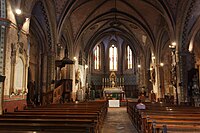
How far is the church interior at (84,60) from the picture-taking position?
5.88m

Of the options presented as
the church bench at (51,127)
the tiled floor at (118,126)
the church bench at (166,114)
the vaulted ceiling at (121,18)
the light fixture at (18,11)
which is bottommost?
the tiled floor at (118,126)

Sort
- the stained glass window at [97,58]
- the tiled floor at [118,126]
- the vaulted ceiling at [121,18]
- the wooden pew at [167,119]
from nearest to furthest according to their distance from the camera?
the wooden pew at [167,119], the tiled floor at [118,126], the vaulted ceiling at [121,18], the stained glass window at [97,58]

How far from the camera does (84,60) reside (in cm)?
2736

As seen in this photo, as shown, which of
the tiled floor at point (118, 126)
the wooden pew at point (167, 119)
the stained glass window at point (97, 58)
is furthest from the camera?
the stained glass window at point (97, 58)

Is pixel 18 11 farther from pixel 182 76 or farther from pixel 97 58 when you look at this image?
pixel 97 58

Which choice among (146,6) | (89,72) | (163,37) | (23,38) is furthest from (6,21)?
(89,72)

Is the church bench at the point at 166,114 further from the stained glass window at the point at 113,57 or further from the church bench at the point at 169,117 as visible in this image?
the stained glass window at the point at 113,57

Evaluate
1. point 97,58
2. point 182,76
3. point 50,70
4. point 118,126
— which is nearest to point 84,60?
point 97,58

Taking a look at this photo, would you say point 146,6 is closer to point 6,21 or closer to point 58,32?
point 58,32

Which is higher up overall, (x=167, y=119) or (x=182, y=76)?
(x=182, y=76)

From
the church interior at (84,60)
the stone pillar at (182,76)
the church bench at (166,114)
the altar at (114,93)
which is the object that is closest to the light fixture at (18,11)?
the church interior at (84,60)

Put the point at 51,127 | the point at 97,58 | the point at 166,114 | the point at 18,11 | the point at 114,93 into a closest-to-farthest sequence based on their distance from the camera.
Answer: the point at 51,127 → the point at 166,114 → the point at 18,11 → the point at 114,93 → the point at 97,58

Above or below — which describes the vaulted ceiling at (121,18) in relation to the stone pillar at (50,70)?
above

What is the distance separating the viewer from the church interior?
232 inches
